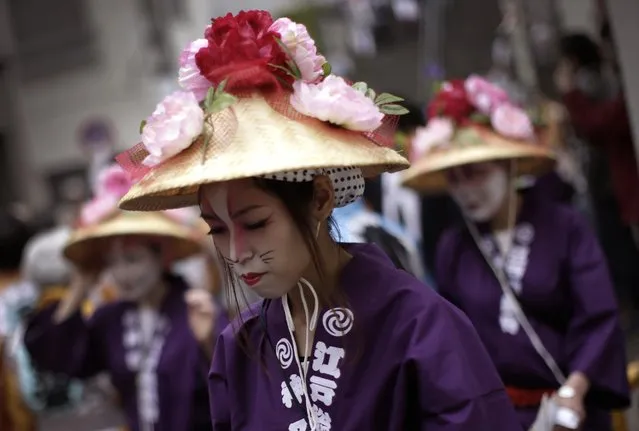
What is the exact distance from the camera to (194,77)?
5.76 ft

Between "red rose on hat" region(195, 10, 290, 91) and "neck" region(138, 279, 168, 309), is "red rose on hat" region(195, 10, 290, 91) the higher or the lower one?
the higher one

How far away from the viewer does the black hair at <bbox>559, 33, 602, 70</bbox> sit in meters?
4.64

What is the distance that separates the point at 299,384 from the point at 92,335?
75.4 inches

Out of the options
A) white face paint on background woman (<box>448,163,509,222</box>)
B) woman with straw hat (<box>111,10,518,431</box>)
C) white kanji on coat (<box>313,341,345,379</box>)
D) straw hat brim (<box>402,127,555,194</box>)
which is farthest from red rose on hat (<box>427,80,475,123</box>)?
white kanji on coat (<box>313,341,345,379</box>)

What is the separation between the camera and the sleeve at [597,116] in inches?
173

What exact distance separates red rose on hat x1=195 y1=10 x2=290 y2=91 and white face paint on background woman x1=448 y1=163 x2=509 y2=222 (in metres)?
1.35

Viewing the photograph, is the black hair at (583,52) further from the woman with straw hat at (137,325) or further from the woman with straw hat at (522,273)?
the woman with straw hat at (137,325)

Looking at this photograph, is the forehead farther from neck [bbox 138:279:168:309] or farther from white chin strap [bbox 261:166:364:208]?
neck [bbox 138:279:168:309]

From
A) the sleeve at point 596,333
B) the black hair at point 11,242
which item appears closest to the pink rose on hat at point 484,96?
the sleeve at point 596,333

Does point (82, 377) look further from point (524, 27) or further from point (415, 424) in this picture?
point (524, 27)

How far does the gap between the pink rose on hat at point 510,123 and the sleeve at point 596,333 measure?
52 centimetres

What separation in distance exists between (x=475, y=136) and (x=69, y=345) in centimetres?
185

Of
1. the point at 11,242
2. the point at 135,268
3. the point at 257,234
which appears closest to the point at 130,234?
the point at 135,268

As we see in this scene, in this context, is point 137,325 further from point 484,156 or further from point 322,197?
point 322,197
